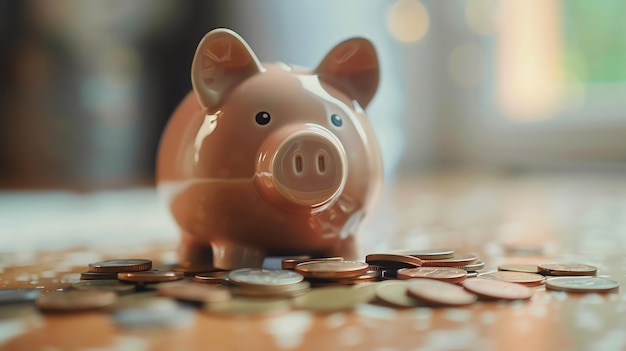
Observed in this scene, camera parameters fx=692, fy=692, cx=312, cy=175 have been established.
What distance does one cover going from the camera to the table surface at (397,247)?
57cm

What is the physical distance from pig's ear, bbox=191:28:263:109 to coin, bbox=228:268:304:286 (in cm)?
25

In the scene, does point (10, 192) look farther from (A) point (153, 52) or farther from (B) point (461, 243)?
(B) point (461, 243)

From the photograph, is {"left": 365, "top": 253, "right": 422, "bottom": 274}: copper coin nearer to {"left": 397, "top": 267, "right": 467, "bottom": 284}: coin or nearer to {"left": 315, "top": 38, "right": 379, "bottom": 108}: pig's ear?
{"left": 397, "top": 267, "right": 467, "bottom": 284}: coin

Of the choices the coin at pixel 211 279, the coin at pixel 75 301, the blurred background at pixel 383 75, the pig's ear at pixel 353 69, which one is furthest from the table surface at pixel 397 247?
the blurred background at pixel 383 75

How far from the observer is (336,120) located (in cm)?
90

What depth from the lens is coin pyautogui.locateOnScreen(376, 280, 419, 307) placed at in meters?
0.69

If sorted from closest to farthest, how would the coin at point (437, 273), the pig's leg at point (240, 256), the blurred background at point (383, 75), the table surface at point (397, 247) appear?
the table surface at point (397, 247), the coin at point (437, 273), the pig's leg at point (240, 256), the blurred background at point (383, 75)

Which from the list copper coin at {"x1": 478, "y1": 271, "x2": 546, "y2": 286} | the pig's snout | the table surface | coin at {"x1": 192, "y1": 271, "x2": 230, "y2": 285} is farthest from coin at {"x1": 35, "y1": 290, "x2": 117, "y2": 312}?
copper coin at {"x1": 478, "y1": 271, "x2": 546, "y2": 286}

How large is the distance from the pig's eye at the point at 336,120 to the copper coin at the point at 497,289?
26cm

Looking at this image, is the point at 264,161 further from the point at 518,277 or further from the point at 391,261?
→ the point at 518,277

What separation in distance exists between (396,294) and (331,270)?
94 millimetres

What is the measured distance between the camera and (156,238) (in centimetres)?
140

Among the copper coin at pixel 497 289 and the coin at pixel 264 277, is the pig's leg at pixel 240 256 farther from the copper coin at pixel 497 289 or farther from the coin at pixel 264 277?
the copper coin at pixel 497 289

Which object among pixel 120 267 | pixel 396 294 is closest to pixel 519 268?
pixel 396 294
